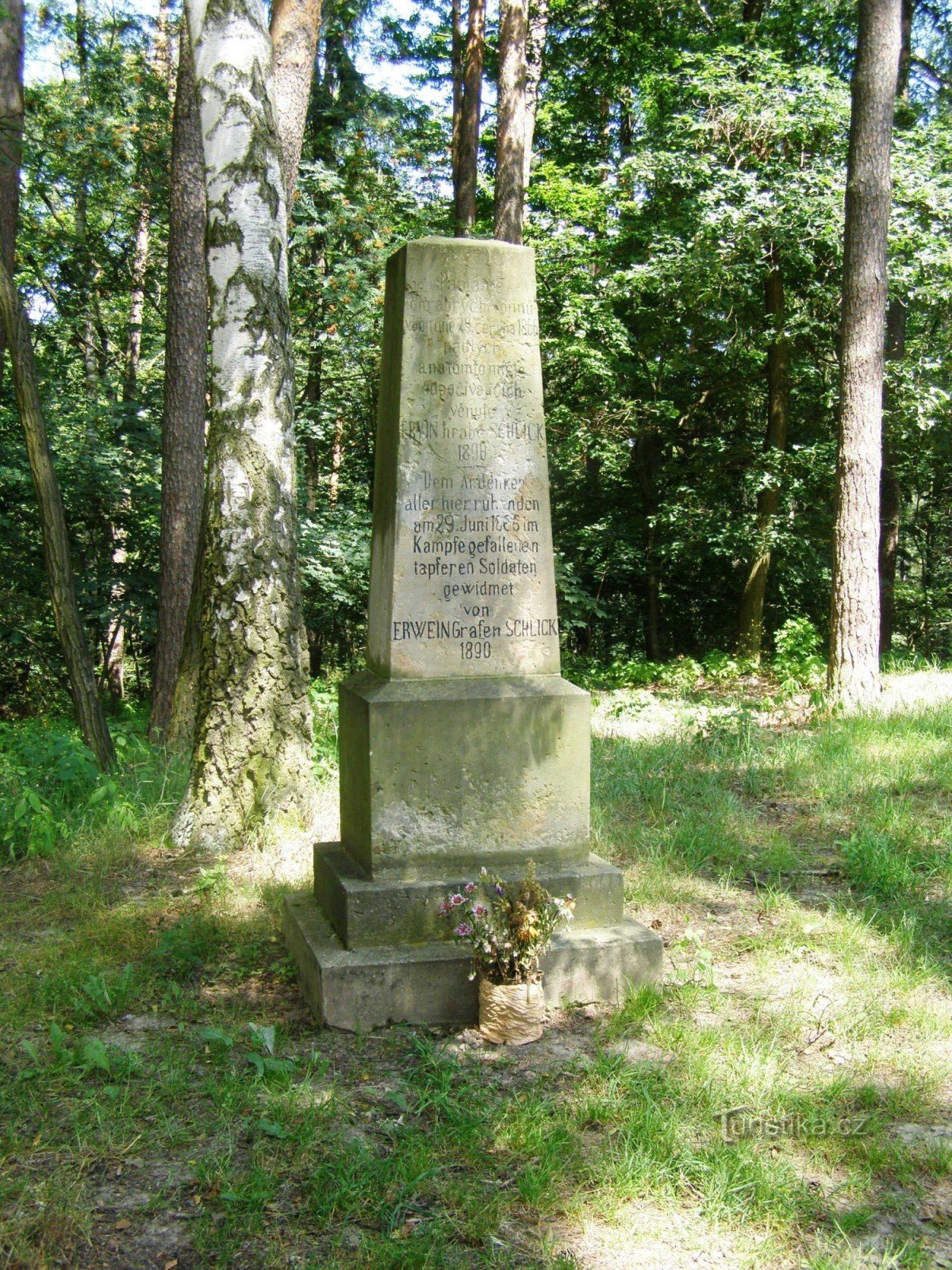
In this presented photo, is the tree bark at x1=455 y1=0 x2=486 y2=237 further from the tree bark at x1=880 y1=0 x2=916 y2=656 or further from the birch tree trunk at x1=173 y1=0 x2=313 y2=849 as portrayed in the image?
the birch tree trunk at x1=173 y1=0 x2=313 y2=849

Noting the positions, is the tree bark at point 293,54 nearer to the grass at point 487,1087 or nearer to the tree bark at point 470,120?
the grass at point 487,1087

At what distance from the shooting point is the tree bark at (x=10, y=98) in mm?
9125

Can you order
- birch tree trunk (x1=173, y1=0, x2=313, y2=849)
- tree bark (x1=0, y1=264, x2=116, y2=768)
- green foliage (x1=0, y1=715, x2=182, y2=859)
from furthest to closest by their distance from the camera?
tree bark (x1=0, y1=264, x2=116, y2=768) → birch tree trunk (x1=173, y1=0, x2=313, y2=849) → green foliage (x1=0, y1=715, x2=182, y2=859)

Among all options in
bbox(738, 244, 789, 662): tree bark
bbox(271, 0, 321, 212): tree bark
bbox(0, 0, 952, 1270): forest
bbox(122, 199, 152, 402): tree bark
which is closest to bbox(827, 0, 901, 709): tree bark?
bbox(0, 0, 952, 1270): forest

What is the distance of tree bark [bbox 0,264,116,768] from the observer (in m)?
6.29

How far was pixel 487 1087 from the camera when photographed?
10.4 feet

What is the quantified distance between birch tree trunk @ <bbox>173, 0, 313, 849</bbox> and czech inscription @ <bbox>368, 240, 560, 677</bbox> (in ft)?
5.83

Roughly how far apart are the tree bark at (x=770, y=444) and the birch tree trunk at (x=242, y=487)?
8807 mm

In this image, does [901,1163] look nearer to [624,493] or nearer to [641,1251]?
[641,1251]

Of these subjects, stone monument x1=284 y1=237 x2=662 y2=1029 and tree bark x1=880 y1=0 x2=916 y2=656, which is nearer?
stone monument x1=284 y1=237 x2=662 y2=1029

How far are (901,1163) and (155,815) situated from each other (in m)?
4.18

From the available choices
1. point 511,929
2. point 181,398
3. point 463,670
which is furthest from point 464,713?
point 181,398

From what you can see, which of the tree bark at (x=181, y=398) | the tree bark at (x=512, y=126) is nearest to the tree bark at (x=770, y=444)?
the tree bark at (x=512, y=126)

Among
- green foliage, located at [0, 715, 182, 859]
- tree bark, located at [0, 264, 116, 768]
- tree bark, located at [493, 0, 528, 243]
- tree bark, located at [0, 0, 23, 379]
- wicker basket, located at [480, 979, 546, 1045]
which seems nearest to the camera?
wicker basket, located at [480, 979, 546, 1045]
